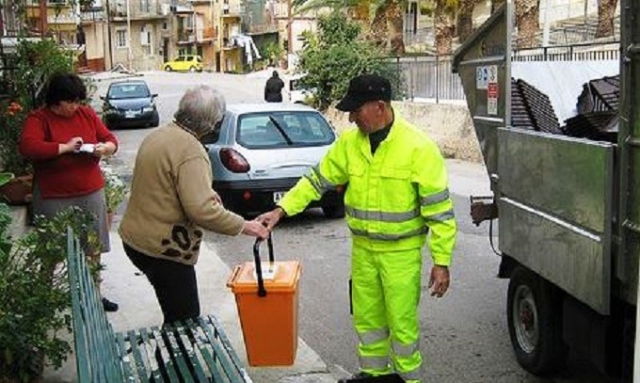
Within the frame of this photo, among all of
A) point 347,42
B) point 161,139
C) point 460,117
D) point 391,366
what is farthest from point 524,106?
point 347,42

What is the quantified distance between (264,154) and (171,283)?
6.19m

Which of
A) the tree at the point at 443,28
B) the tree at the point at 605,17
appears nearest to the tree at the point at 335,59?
the tree at the point at 443,28

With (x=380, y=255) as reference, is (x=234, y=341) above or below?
below

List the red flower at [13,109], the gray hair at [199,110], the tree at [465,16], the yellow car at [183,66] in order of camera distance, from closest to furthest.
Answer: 1. the gray hair at [199,110]
2. the red flower at [13,109]
3. the tree at [465,16]
4. the yellow car at [183,66]

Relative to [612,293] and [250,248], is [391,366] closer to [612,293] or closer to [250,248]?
[612,293]

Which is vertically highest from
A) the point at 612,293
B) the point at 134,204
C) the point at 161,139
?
the point at 161,139

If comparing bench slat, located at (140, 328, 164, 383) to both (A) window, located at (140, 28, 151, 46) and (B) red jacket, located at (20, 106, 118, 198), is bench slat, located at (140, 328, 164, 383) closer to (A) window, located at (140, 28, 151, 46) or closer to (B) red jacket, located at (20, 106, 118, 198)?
(B) red jacket, located at (20, 106, 118, 198)

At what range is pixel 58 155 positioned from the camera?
548cm

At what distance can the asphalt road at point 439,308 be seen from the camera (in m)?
5.41

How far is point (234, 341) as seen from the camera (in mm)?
5758

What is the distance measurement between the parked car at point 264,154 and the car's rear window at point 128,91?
1886cm

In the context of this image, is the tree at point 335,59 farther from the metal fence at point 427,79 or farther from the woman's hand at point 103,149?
the woman's hand at point 103,149

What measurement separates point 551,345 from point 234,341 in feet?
6.83

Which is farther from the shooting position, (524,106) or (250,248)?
(250,248)
